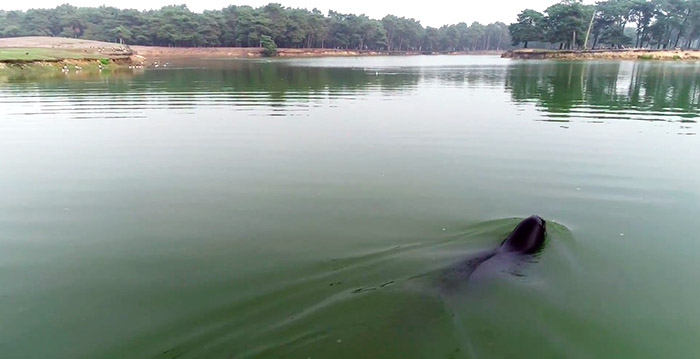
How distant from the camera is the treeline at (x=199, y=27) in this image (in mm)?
116562

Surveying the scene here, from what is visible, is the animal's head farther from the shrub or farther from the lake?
the shrub

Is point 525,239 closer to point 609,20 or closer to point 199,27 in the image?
point 609,20

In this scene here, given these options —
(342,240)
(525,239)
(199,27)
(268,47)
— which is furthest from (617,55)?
(199,27)

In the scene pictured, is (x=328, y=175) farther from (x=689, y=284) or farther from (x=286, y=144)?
(x=689, y=284)

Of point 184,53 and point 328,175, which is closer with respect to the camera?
point 328,175

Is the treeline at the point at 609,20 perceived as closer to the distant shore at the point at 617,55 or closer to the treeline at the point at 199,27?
the distant shore at the point at 617,55

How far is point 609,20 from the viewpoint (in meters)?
101

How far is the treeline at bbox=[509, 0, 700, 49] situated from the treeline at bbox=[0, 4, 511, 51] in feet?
189

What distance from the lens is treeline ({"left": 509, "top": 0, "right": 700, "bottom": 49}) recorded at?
312 ft

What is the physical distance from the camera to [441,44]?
578ft

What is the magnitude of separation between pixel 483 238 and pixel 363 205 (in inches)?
97.2

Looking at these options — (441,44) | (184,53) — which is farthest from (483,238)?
(441,44)

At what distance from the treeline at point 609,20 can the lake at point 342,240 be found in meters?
93.9

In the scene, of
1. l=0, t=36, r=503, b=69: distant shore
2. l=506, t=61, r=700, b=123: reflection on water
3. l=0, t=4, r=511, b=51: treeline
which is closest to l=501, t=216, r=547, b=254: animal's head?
l=506, t=61, r=700, b=123: reflection on water
